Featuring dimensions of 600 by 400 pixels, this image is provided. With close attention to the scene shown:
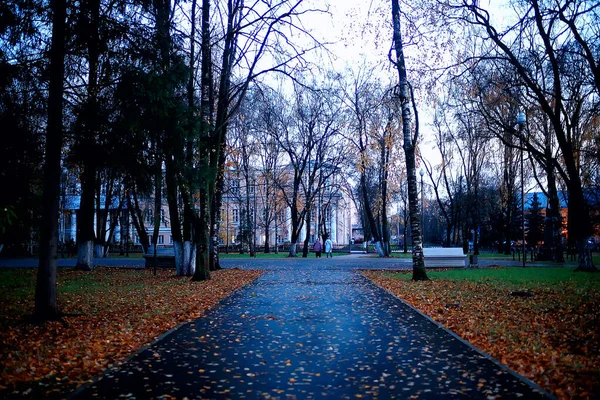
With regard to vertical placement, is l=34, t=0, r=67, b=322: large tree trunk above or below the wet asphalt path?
above

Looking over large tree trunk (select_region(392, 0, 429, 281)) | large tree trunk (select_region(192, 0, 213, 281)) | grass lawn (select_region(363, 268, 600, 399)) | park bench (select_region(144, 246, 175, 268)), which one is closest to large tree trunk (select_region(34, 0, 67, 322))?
grass lawn (select_region(363, 268, 600, 399))

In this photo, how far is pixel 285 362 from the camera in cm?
675

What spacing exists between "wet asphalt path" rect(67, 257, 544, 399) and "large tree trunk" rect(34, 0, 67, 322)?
2.40 m

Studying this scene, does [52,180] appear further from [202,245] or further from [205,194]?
[205,194]

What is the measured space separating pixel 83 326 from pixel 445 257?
802 inches

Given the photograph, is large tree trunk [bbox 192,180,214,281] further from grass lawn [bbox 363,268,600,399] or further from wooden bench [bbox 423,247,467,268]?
wooden bench [bbox 423,247,467,268]

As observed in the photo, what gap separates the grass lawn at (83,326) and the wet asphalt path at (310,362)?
0.43 meters

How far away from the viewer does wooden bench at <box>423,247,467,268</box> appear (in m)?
26.1

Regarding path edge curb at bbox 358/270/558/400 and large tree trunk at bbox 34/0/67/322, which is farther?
large tree trunk at bbox 34/0/67/322

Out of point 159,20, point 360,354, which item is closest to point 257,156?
point 159,20

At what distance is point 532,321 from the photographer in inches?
371

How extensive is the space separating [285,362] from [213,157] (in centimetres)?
1476

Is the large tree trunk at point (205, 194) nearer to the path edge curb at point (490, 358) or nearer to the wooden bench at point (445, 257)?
the path edge curb at point (490, 358)

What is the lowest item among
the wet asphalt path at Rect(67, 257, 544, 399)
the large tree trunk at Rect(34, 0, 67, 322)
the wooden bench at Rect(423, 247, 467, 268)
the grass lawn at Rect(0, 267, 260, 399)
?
the wet asphalt path at Rect(67, 257, 544, 399)
